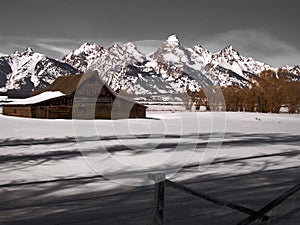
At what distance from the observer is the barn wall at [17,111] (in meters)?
39.9

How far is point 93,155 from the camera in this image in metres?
12.0

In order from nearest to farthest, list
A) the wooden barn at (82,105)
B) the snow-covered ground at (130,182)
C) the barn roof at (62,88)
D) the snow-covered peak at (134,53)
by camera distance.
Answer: the snow-covered ground at (130,182) → the snow-covered peak at (134,53) → the wooden barn at (82,105) → the barn roof at (62,88)

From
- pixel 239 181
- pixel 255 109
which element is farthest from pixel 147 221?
pixel 255 109

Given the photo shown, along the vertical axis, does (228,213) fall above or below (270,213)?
below

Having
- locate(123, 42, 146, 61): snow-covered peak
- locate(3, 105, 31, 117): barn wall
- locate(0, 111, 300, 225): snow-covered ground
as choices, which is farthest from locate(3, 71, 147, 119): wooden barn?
locate(123, 42, 146, 61): snow-covered peak

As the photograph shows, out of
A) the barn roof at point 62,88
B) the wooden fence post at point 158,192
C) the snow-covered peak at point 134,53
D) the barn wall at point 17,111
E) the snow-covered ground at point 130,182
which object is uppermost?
the barn roof at point 62,88

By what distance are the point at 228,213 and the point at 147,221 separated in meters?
1.50

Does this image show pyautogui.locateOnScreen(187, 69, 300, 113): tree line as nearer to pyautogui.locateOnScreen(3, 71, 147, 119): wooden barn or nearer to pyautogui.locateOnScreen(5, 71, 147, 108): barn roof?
pyautogui.locateOnScreen(3, 71, 147, 119): wooden barn

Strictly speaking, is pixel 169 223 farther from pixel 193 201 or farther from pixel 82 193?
pixel 82 193

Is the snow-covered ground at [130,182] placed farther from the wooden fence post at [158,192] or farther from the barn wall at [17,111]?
the barn wall at [17,111]

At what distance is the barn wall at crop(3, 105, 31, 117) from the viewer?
39.9 meters

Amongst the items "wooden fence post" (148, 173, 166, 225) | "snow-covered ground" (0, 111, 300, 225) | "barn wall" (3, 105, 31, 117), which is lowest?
"snow-covered ground" (0, 111, 300, 225)

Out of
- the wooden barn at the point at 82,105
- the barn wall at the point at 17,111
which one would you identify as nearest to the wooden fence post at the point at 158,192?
the wooden barn at the point at 82,105

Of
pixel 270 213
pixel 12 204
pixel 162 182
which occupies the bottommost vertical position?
pixel 12 204
